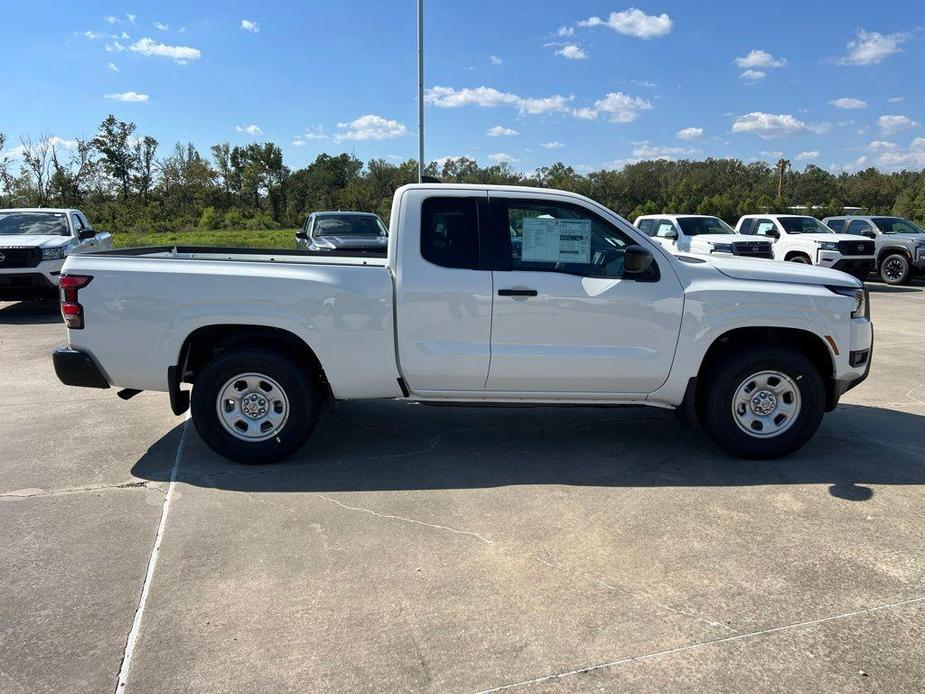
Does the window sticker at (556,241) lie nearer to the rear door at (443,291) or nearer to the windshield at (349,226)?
the rear door at (443,291)

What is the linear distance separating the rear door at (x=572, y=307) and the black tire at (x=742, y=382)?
412mm

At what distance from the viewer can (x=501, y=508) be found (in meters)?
4.15

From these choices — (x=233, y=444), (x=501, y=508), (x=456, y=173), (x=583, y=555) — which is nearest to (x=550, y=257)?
(x=501, y=508)

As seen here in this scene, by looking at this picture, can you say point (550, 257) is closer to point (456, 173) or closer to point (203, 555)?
point (203, 555)

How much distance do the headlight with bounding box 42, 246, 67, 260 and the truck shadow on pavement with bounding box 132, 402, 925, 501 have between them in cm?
808

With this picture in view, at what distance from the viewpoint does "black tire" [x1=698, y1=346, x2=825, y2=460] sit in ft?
15.7

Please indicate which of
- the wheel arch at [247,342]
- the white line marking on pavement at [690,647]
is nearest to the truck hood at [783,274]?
the white line marking on pavement at [690,647]

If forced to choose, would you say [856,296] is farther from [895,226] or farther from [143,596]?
[895,226]

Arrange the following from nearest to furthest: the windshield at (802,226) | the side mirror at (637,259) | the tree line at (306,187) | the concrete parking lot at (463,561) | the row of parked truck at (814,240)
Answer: the concrete parking lot at (463,561), the side mirror at (637,259), the row of parked truck at (814,240), the windshield at (802,226), the tree line at (306,187)

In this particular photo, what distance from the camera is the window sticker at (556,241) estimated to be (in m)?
4.79

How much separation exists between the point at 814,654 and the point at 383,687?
1.75 metres

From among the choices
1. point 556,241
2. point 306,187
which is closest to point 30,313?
point 556,241

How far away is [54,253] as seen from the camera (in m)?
11.9

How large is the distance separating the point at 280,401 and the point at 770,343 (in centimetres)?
351
